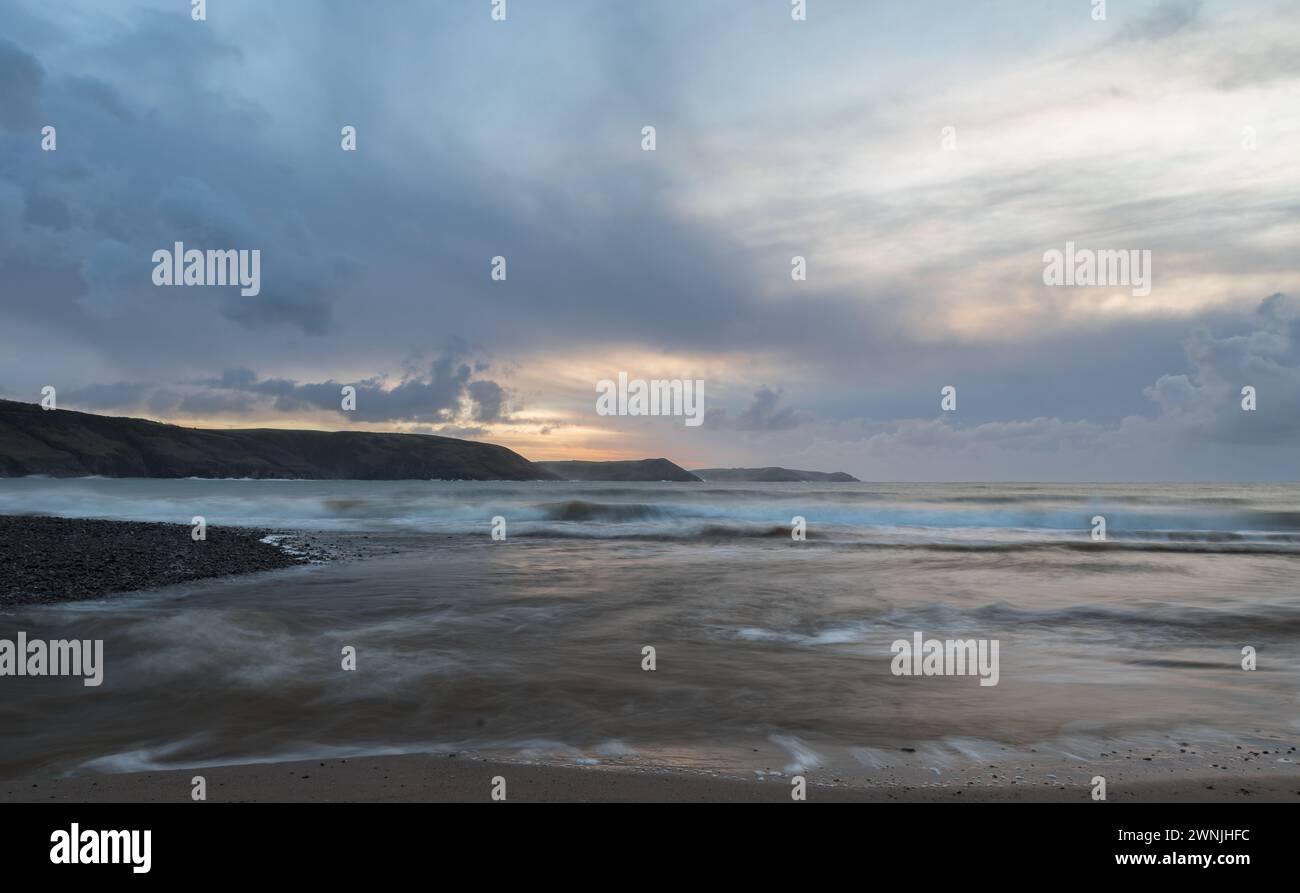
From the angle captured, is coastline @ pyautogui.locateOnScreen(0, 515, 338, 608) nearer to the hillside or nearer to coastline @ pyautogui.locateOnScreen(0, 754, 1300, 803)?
coastline @ pyautogui.locateOnScreen(0, 754, 1300, 803)

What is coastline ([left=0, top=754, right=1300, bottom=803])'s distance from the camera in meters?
3.60

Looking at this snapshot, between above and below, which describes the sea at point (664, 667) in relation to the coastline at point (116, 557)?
below

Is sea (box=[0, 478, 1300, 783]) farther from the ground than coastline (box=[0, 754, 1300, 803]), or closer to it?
closer to it

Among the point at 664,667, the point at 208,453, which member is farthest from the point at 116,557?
the point at 208,453

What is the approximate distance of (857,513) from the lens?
37.4m

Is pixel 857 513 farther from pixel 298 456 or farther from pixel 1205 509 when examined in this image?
pixel 298 456

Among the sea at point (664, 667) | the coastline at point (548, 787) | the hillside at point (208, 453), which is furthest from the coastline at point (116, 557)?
the hillside at point (208, 453)

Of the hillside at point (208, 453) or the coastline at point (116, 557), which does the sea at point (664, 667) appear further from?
the hillside at point (208, 453)

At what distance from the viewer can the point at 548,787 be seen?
3.75 m

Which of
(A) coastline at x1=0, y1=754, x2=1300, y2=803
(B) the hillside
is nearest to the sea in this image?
(A) coastline at x1=0, y1=754, x2=1300, y2=803

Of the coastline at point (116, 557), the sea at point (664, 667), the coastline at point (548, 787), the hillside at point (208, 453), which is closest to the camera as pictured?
the coastline at point (548, 787)

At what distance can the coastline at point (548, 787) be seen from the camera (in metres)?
3.60

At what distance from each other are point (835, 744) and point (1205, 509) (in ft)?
139
